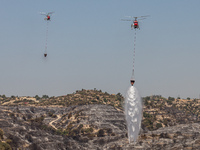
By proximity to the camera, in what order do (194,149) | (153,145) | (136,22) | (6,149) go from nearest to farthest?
(136,22) → (6,149) → (194,149) → (153,145)

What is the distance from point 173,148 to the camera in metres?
163

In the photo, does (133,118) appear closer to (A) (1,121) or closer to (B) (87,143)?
(B) (87,143)

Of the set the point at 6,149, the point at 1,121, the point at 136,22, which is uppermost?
the point at 136,22

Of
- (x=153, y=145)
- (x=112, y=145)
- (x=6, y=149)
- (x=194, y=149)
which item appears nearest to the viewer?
(x=6, y=149)

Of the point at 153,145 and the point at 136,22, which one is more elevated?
the point at 136,22

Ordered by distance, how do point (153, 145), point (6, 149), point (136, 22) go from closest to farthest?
1. point (136, 22)
2. point (6, 149)
3. point (153, 145)

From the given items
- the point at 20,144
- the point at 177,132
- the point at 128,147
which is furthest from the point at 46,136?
the point at 177,132

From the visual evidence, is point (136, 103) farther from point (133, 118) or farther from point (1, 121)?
point (1, 121)

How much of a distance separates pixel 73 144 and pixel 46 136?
14996mm

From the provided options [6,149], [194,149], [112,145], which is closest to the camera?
[6,149]

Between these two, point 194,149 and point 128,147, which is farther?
point 128,147

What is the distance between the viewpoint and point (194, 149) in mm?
153750

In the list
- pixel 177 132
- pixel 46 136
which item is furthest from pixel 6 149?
pixel 177 132

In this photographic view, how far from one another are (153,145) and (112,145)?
24922mm
